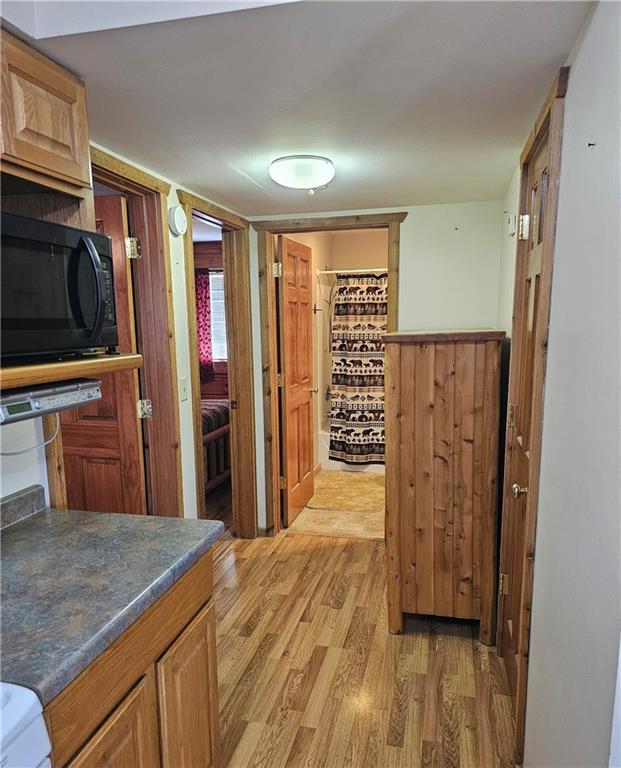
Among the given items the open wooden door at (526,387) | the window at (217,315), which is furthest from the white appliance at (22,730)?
the window at (217,315)

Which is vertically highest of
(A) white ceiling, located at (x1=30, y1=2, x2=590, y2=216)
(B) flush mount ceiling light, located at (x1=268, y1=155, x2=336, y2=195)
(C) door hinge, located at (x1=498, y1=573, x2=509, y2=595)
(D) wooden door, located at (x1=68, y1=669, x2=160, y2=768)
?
(A) white ceiling, located at (x1=30, y1=2, x2=590, y2=216)

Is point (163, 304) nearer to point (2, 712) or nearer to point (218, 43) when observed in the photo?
point (218, 43)

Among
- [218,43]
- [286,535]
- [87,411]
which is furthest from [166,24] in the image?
[286,535]

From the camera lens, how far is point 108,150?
203cm

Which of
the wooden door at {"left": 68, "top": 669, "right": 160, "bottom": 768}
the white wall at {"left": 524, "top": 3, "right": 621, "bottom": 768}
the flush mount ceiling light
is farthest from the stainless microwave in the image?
the white wall at {"left": 524, "top": 3, "right": 621, "bottom": 768}

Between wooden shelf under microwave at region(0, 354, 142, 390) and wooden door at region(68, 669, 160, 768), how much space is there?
756 millimetres

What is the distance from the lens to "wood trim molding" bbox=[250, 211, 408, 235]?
10.5 ft

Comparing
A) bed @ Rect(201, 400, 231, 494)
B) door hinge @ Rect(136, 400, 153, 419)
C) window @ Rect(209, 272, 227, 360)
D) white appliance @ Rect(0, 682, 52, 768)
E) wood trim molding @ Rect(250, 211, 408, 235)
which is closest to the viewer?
white appliance @ Rect(0, 682, 52, 768)

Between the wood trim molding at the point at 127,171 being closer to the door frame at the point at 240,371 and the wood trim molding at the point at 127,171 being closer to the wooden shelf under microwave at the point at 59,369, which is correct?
the door frame at the point at 240,371

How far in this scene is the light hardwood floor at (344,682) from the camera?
1807mm

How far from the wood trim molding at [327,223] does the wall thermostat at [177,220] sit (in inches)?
34.1

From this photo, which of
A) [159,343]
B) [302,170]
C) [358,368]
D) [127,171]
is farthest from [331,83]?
[358,368]

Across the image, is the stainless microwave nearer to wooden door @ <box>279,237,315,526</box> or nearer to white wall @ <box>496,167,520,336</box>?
white wall @ <box>496,167,520,336</box>

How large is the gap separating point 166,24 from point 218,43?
13 centimetres
